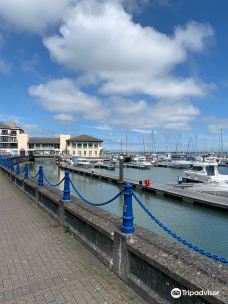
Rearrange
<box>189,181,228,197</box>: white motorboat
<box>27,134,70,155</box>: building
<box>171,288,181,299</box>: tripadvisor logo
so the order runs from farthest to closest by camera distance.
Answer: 1. <box>27,134,70,155</box>: building
2. <box>189,181,228,197</box>: white motorboat
3. <box>171,288,181,299</box>: tripadvisor logo

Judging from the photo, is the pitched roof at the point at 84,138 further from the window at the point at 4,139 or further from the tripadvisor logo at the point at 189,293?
the tripadvisor logo at the point at 189,293

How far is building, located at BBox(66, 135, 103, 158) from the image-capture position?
13150 cm

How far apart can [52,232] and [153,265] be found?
15.5 ft

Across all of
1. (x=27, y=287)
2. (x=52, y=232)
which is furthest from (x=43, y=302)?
(x=52, y=232)

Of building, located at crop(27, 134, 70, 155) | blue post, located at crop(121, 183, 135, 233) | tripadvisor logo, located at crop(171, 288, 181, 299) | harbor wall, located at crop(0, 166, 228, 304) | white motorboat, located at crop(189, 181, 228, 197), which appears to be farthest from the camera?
building, located at crop(27, 134, 70, 155)

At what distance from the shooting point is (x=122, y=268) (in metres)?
5.44

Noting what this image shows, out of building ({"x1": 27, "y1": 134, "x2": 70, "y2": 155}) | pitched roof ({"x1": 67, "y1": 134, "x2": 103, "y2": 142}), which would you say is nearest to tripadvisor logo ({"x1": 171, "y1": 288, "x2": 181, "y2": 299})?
pitched roof ({"x1": 67, "y1": 134, "x2": 103, "y2": 142})

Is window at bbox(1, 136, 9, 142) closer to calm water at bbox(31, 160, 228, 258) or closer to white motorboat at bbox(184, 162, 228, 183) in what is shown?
white motorboat at bbox(184, 162, 228, 183)

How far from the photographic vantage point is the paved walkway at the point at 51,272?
15.8ft

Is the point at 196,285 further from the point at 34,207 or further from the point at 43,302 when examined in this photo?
the point at 34,207

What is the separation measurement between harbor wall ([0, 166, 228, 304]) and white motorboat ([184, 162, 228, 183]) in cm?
3221

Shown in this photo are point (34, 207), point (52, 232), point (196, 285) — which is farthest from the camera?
point (34, 207)

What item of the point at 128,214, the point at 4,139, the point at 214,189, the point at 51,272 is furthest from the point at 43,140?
the point at 128,214

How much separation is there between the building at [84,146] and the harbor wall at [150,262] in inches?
4893
